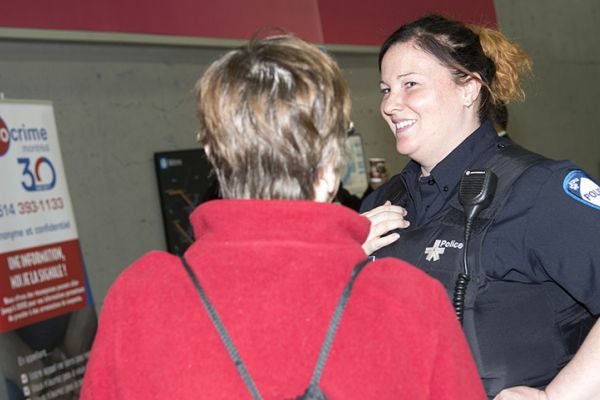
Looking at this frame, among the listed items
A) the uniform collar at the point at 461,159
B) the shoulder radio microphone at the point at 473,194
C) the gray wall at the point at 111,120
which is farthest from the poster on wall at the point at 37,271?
the shoulder radio microphone at the point at 473,194

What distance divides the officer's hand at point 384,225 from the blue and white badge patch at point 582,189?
37 cm

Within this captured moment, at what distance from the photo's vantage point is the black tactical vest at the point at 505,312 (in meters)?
1.55

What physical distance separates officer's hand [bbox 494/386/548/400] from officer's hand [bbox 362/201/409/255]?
1.36 ft

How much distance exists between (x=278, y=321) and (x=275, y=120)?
0.26 metres

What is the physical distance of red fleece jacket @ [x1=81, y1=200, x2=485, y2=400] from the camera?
98cm

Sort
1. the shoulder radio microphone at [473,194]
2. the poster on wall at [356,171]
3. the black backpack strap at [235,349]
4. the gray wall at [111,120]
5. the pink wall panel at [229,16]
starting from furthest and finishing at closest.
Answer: the poster on wall at [356,171]
the gray wall at [111,120]
the pink wall panel at [229,16]
the shoulder radio microphone at [473,194]
the black backpack strap at [235,349]

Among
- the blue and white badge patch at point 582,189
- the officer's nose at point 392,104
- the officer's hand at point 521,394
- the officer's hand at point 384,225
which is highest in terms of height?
the officer's nose at point 392,104

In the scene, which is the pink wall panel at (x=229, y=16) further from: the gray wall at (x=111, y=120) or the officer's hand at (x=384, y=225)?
the officer's hand at (x=384, y=225)

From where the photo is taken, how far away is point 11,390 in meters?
3.47

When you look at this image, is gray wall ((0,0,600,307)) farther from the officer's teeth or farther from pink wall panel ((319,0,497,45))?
the officer's teeth

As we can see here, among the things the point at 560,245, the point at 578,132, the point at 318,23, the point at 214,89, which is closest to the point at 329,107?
the point at 214,89

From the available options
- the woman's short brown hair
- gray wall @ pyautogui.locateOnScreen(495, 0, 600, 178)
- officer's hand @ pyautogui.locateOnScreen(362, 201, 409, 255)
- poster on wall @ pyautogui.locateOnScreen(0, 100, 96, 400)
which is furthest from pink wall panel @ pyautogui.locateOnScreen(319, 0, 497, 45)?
the woman's short brown hair

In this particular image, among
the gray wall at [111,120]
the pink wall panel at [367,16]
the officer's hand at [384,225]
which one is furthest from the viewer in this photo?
the pink wall panel at [367,16]

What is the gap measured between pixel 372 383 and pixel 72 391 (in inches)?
122
